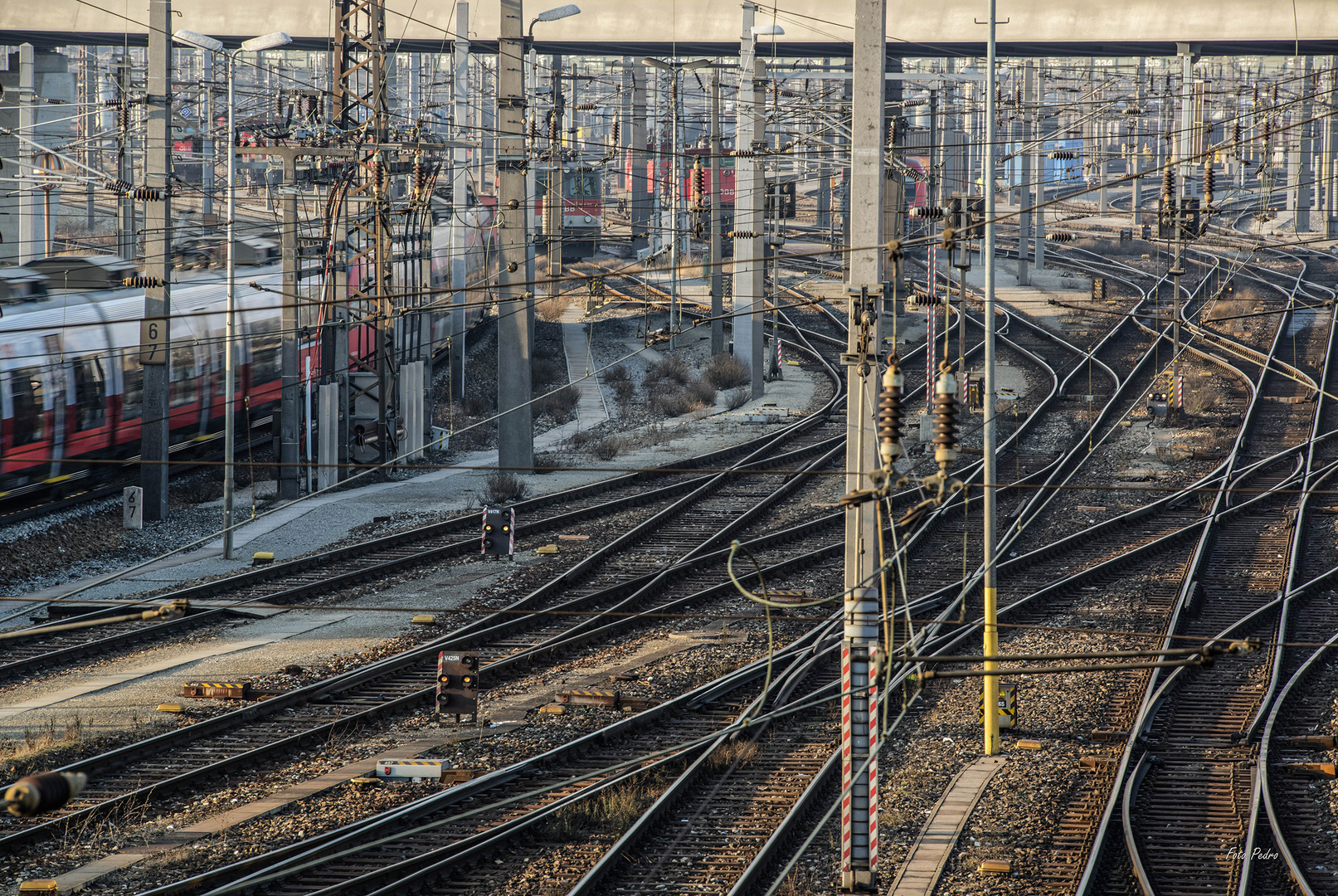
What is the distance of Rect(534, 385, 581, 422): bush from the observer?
115 ft

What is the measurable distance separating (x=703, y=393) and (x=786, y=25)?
36.1 feet

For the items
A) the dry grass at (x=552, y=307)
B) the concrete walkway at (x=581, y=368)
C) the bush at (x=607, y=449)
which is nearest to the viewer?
the bush at (x=607, y=449)

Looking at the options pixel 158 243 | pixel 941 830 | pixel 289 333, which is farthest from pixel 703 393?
pixel 941 830

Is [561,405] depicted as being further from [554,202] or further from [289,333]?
[554,202]

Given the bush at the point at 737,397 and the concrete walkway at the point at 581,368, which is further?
the bush at the point at 737,397

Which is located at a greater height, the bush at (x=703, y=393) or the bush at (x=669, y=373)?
the bush at (x=669, y=373)

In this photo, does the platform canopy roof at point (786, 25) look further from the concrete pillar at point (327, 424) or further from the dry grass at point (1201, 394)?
the concrete pillar at point (327, 424)

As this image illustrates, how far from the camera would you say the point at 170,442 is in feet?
86.7

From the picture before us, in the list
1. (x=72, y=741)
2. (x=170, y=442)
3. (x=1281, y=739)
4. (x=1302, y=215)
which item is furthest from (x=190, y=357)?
(x=1302, y=215)

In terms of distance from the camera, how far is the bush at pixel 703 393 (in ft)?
118

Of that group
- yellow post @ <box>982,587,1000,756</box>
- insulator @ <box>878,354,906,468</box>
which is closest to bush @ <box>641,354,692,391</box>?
yellow post @ <box>982,587,1000,756</box>

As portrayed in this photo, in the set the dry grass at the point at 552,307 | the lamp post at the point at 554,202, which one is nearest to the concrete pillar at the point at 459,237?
the lamp post at the point at 554,202

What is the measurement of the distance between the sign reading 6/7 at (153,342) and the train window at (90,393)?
86 cm

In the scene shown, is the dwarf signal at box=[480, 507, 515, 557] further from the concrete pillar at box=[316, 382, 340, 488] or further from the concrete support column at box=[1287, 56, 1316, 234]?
the concrete support column at box=[1287, 56, 1316, 234]
